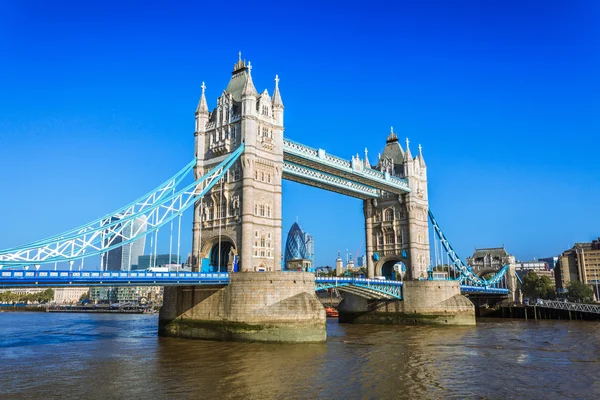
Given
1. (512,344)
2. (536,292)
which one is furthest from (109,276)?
(536,292)

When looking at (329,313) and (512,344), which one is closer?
(512,344)

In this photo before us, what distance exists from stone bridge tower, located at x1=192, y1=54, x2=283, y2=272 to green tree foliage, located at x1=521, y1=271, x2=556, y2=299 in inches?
3166

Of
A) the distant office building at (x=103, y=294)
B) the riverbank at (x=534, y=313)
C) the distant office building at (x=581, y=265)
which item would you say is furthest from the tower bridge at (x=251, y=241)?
the distant office building at (x=103, y=294)

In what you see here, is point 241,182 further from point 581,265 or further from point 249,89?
point 581,265

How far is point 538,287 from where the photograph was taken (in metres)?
104

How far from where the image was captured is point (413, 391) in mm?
22094

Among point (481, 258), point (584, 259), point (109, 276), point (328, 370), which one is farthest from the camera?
point (584, 259)

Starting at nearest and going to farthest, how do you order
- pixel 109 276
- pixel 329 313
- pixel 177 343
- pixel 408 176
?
1. pixel 109 276
2. pixel 177 343
3. pixel 408 176
4. pixel 329 313

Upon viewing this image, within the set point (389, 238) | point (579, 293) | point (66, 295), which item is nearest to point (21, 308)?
point (66, 295)

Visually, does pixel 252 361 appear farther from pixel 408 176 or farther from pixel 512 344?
pixel 408 176

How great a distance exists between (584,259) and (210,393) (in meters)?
147

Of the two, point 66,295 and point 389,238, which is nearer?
point 389,238

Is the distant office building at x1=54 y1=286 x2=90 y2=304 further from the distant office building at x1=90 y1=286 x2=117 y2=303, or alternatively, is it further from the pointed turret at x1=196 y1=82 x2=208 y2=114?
the pointed turret at x1=196 y1=82 x2=208 y2=114

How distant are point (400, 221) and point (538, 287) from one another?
5475cm
